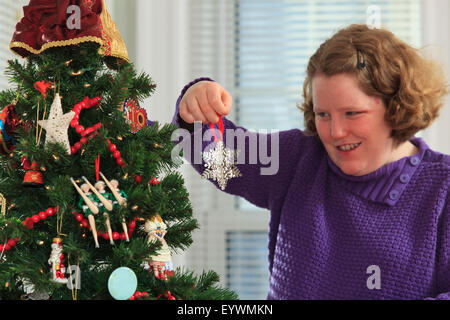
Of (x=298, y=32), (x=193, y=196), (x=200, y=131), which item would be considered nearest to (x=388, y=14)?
(x=298, y=32)

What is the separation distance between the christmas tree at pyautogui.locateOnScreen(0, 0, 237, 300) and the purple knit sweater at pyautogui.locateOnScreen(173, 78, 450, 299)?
0.89ft

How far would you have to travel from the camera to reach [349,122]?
0.99m

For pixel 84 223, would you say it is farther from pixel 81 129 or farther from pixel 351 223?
pixel 351 223

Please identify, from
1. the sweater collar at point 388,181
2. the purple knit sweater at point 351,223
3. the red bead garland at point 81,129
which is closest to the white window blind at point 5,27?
the purple knit sweater at point 351,223

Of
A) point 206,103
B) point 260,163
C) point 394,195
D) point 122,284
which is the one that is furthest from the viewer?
point 260,163

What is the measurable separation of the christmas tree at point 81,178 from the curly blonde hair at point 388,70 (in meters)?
0.42

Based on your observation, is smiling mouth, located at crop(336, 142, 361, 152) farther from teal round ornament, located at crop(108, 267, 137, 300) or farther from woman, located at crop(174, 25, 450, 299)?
teal round ornament, located at crop(108, 267, 137, 300)

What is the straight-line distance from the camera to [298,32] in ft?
6.94

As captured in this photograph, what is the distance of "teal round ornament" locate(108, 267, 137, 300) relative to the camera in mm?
671

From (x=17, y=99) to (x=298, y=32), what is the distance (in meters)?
1.56

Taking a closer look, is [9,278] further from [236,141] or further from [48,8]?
[236,141]

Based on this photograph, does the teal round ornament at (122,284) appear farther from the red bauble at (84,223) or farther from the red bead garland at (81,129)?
the red bead garland at (81,129)


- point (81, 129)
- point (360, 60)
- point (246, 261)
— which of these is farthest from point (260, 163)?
point (246, 261)

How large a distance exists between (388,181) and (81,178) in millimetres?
654
